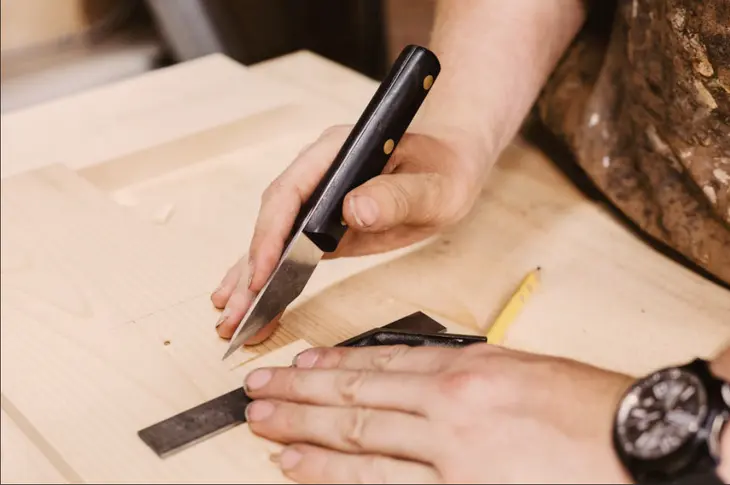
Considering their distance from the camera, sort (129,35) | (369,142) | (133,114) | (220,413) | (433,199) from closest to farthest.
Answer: (220,413) < (369,142) < (433,199) < (133,114) < (129,35)

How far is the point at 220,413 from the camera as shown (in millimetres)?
652

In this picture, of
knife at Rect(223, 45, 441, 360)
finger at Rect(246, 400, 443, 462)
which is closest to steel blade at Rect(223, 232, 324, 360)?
knife at Rect(223, 45, 441, 360)

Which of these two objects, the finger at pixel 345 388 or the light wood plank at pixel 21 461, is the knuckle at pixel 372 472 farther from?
the light wood plank at pixel 21 461

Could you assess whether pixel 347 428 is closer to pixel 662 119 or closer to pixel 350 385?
pixel 350 385

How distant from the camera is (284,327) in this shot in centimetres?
81

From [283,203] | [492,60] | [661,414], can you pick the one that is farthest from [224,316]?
[492,60]

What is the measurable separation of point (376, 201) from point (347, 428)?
216mm

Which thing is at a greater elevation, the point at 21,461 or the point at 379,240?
the point at 379,240

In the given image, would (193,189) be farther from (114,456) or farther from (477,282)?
(114,456)

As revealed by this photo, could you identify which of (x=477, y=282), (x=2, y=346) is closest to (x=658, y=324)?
(x=477, y=282)

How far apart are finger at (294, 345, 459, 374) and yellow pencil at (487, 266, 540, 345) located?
15 centimetres

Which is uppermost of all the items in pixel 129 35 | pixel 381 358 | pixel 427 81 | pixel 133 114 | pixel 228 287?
pixel 427 81

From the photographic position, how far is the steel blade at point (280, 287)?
2.42 ft

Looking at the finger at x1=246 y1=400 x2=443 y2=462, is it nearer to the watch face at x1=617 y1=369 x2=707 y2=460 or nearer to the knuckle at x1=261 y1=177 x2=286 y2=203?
the watch face at x1=617 y1=369 x2=707 y2=460
